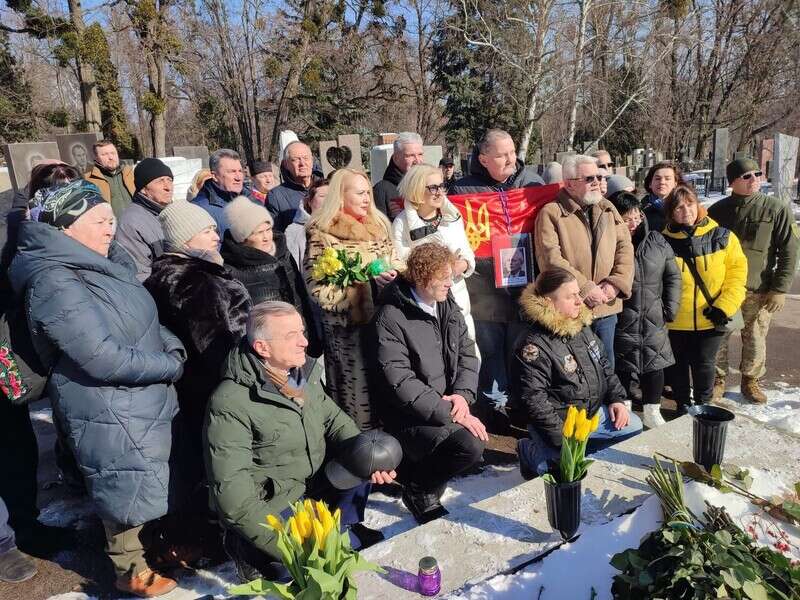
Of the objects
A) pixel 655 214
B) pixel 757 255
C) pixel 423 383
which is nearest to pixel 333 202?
pixel 423 383

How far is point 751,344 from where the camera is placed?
4.42 meters

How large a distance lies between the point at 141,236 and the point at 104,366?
4.78 feet

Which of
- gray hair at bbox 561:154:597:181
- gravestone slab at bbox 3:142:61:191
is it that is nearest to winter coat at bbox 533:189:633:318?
gray hair at bbox 561:154:597:181

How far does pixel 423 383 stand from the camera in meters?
3.08

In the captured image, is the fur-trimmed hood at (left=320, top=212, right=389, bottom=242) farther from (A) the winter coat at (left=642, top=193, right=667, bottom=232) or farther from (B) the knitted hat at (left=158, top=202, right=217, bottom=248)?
(A) the winter coat at (left=642, top=193, right=667, bottom=232)

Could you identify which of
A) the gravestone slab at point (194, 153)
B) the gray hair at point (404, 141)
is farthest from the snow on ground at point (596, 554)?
the gravestone slab at point (194, 153)

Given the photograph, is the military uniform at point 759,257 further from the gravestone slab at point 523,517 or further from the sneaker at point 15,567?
the sneaker at point 15,567

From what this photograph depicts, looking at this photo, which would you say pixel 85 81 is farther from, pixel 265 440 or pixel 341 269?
pixel 265 440

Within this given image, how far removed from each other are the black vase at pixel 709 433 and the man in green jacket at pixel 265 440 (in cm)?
127

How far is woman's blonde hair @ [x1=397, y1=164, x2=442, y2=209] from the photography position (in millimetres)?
3609

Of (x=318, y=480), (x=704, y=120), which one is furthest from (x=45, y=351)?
(x=704, y=120)

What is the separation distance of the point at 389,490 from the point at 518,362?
1077 mm

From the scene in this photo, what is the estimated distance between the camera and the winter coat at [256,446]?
2221mm

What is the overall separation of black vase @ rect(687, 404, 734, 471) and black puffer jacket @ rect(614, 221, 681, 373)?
67.4 inches
